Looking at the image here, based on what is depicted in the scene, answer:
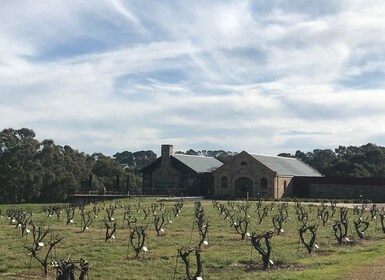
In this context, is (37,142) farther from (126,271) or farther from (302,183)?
(126,271)

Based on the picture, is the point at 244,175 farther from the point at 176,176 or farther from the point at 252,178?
the point at 176,176

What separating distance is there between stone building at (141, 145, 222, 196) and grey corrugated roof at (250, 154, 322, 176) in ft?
21.1

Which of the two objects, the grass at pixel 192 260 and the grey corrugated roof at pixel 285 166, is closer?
the grass at pixel 192 260

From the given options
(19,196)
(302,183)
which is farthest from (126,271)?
(19,196)

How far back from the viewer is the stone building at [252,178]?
169 ft

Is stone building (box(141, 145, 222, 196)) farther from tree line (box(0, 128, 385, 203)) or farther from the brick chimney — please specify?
tree line (box(0, 128, 385, 203))

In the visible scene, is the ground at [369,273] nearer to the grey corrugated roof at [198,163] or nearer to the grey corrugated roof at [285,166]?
the grey corrugated roof at [285,166]

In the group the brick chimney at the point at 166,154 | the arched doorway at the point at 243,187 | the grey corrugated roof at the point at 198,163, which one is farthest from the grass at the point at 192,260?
the brick chimney at the point at 166,154

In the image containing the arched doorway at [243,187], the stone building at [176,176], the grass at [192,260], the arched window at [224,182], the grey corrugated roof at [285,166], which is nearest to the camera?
the grass at [192,260]

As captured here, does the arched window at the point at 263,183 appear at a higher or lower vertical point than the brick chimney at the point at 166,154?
lower

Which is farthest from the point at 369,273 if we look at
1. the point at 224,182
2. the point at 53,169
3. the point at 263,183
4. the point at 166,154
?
the point at 53,169

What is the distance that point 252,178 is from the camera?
52656 millimetres

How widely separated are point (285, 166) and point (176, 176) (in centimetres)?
1169

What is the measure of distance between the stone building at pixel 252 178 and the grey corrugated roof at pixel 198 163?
552 centimetres
